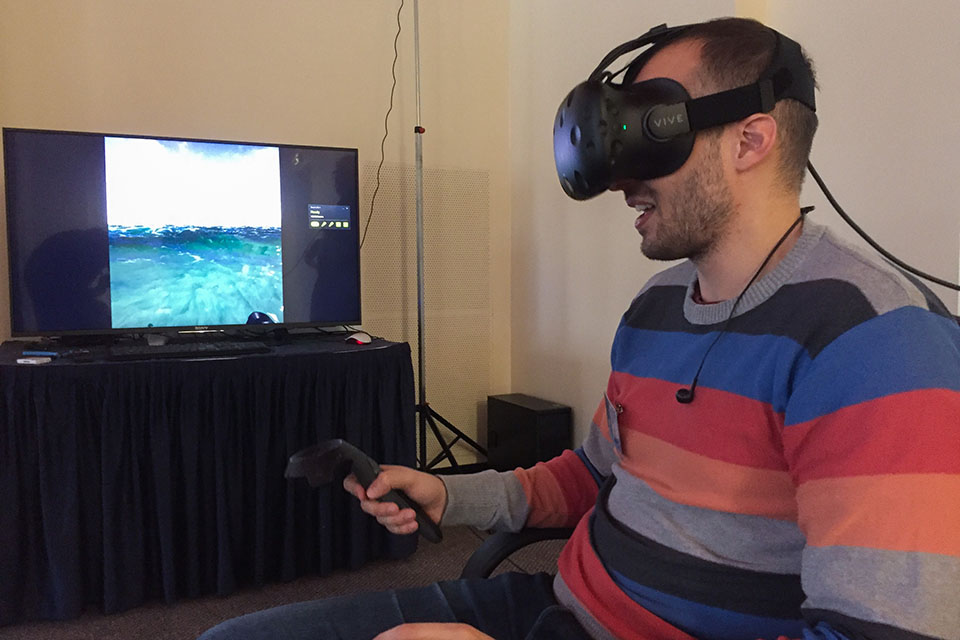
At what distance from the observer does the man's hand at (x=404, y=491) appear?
983 millimetres

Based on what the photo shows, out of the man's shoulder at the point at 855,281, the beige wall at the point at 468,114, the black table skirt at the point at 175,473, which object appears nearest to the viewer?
the man's shoulder at the point at 855,281

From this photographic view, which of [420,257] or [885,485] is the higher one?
[420,257]

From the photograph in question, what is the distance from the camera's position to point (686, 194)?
89 cm

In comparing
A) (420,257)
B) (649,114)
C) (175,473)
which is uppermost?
(649,114)

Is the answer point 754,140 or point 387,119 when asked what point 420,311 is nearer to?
point 387,119

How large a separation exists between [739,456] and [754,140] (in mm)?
393

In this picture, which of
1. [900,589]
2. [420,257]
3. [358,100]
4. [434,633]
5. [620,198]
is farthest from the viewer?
[358,100]

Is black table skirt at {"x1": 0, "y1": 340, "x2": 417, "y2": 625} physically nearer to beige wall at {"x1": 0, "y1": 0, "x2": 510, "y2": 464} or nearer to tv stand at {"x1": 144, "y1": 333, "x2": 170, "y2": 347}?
tv stand at {"x1": 144, "y1": 333, "x2": 170, "y2": 347}

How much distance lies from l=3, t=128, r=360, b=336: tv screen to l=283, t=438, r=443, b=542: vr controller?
1.72 meters

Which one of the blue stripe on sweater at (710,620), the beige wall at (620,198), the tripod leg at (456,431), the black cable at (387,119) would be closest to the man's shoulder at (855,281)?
the blue stripe on sweater at (710,620)

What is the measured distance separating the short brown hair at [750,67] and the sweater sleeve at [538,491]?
480 mm

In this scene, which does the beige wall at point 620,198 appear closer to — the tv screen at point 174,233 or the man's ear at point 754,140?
the tv screen at point 174,233

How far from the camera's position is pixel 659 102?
34.2 inches

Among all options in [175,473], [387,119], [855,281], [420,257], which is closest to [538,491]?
[855,281]
